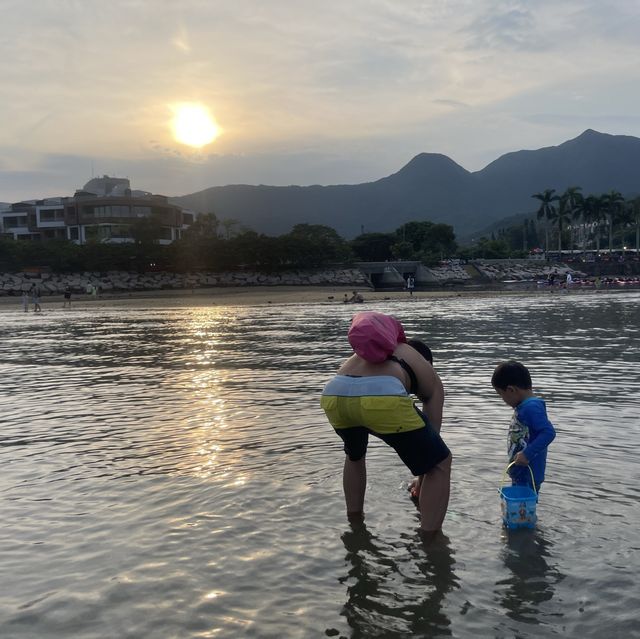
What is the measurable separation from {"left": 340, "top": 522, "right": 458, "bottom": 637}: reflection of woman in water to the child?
85 cm

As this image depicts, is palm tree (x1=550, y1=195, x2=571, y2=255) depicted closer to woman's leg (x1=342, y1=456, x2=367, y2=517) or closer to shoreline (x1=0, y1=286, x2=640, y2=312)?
shoreline (x1=0, y1=286, x2=640, y2=312)

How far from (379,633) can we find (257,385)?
346 inches

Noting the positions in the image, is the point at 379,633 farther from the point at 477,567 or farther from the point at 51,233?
the point at 51,233

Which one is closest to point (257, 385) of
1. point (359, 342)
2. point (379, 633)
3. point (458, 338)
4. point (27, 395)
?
point (27, 395)

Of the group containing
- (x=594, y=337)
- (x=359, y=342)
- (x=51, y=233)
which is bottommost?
(x=594, y=337)

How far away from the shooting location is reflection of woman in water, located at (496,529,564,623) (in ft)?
12.9

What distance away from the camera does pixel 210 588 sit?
167 inches

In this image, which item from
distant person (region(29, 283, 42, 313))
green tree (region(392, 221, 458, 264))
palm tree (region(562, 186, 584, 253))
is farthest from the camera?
green tree (region(392, 221, 458, 264))

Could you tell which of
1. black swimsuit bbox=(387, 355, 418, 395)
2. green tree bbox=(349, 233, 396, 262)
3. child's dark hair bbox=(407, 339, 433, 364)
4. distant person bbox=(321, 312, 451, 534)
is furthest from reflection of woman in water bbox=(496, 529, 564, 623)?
green tree bbox=(349, 233, 396, 262)

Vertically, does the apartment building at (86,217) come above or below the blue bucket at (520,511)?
above

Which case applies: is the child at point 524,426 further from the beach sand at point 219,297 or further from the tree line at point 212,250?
the tree line at point 212,250

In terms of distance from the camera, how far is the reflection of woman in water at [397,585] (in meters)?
3.77

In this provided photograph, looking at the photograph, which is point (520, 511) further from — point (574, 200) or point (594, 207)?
point (594, 207)

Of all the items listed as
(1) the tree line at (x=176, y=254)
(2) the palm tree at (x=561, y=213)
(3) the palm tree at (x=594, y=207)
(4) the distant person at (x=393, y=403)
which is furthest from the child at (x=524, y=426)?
(3) the palm tree at (x=594, y=207)
